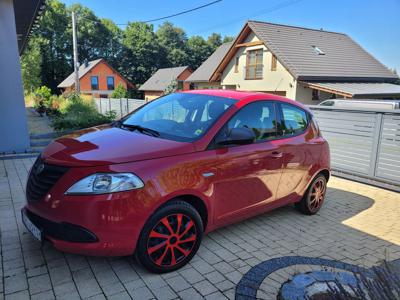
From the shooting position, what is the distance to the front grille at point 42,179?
8.82 feet

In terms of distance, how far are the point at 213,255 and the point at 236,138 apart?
4.19 feet

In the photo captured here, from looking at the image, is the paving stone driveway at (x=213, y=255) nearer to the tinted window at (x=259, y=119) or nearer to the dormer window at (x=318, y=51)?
the tinted window at (x=259, y=119)

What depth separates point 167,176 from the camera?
280 centimetres

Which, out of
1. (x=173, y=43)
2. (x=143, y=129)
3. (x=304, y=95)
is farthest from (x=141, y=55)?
(x=143, y=129)

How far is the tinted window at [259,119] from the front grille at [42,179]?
174cm

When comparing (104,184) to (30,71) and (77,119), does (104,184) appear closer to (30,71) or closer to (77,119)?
(77,119)

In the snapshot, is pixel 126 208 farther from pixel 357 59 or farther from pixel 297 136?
pixel 357 59

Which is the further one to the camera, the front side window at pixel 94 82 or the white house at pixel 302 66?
the front side window at pixel 94 82

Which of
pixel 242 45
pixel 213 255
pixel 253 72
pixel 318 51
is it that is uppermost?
pixel 242 45

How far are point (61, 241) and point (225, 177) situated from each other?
162 cm

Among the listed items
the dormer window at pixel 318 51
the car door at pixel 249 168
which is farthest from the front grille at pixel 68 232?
the dormer window at pixel 318 51

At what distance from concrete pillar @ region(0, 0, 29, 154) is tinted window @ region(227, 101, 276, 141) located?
559cm

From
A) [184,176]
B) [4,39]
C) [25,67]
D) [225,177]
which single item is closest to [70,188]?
[184,176]

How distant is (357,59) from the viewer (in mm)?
25031
